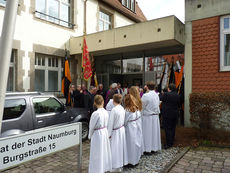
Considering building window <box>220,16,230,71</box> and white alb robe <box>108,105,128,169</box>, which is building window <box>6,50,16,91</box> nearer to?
white alb robe <box>108,105,128,169</box>

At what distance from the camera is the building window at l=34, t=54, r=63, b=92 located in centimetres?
925

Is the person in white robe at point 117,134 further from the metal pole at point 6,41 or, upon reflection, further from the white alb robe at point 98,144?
the metal pole at point 6,41

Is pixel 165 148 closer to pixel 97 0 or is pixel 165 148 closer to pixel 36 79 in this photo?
pixel 36 79

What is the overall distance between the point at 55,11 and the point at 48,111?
271 inches

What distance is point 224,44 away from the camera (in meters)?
7.11

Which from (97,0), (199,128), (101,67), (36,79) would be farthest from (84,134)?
(97,0)

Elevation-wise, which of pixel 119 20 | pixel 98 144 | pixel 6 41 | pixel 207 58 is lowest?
pixel 98 144

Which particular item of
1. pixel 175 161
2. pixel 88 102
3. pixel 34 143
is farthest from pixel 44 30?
pixel 175 161

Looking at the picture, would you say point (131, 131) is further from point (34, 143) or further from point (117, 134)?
point (34, 143)

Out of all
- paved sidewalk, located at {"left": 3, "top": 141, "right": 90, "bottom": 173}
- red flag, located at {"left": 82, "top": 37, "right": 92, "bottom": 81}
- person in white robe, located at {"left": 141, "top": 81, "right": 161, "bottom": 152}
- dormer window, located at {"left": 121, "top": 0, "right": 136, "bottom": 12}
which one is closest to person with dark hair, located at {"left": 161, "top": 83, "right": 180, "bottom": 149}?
person in white robe, located at {"left": 141, "top": 81, "right": 161, "bottom": 152}

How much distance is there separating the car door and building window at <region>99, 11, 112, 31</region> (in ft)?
28.2

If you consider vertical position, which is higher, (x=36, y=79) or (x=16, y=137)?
(x=36, y=79)

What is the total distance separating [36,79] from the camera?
9.16m

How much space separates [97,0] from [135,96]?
9538 millimetres
